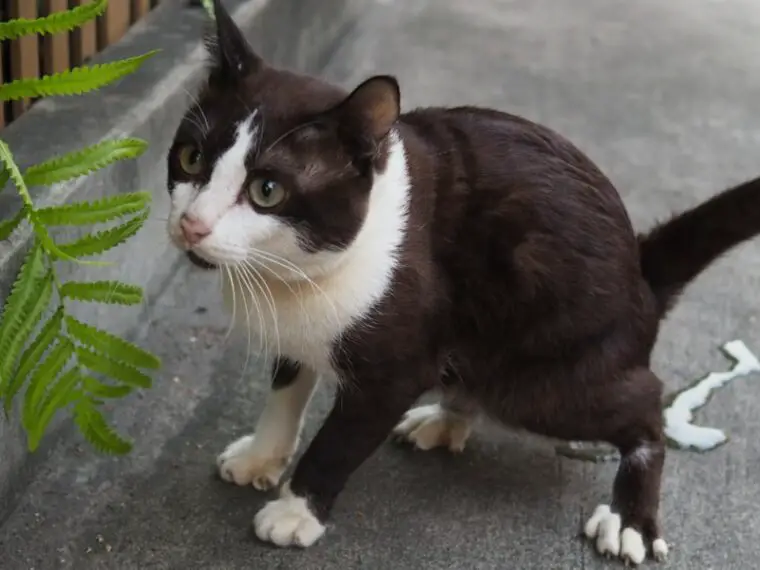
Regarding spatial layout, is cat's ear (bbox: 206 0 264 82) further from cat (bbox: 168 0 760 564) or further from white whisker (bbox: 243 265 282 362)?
white whisker (bbox: 243 265 282 362)

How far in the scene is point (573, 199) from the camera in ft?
3.86

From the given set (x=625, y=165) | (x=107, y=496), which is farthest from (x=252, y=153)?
(x=625, y=165)

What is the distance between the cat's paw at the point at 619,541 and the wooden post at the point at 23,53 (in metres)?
0.97

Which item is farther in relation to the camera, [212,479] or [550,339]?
[212,479]

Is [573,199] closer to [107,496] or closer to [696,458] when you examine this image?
[696,458]

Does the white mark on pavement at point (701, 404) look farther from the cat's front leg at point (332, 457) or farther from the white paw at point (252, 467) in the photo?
the white paw at point (252, 467)

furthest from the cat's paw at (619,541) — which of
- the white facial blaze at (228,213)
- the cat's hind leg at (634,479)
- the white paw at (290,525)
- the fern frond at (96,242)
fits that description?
the fern frond at (96,242)

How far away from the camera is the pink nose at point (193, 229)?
950mm

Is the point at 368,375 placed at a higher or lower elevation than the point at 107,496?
higher

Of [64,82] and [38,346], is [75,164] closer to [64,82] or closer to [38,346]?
[64,82]

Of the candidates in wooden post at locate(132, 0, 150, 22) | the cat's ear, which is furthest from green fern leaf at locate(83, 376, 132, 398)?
wooden post at locate(132, 0, 150, 22)

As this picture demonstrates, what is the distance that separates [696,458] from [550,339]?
1.13 ft

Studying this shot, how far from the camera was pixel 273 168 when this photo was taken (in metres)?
0.97

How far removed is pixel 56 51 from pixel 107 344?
658mm
